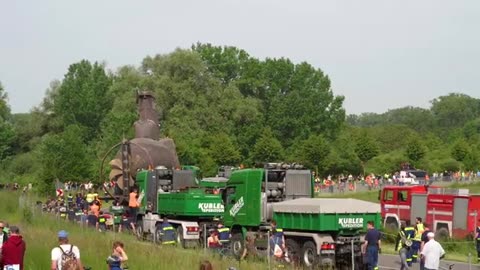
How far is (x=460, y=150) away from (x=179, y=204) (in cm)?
5958

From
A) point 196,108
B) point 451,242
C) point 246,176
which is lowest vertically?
point 451,242

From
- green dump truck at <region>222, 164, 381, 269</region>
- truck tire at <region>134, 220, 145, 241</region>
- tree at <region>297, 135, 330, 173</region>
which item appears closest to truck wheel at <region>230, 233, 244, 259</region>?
green dump truck at <region>222, 164, 381, 269</region>

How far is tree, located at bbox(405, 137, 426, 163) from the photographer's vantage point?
8019cm

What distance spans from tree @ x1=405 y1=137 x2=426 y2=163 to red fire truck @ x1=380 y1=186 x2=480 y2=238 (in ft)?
155

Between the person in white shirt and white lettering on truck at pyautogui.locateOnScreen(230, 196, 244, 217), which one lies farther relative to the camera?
white lettering on truck at pyautogui.locateOnScreen(230, 196, 244, 217)

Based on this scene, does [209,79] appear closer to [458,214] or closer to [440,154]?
[440,154]

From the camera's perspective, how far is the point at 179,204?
28688mm

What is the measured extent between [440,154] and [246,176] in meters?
68.5

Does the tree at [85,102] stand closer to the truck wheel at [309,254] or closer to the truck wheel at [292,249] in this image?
the truck wheel at [292,249]

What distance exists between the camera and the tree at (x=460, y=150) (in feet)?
268

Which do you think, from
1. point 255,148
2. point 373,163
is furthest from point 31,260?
point 373,163

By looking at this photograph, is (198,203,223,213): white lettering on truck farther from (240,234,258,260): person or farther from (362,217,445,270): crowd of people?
(362,217,445,270): crowd of people

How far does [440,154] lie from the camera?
292 ft

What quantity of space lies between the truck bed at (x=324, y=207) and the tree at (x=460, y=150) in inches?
2474
